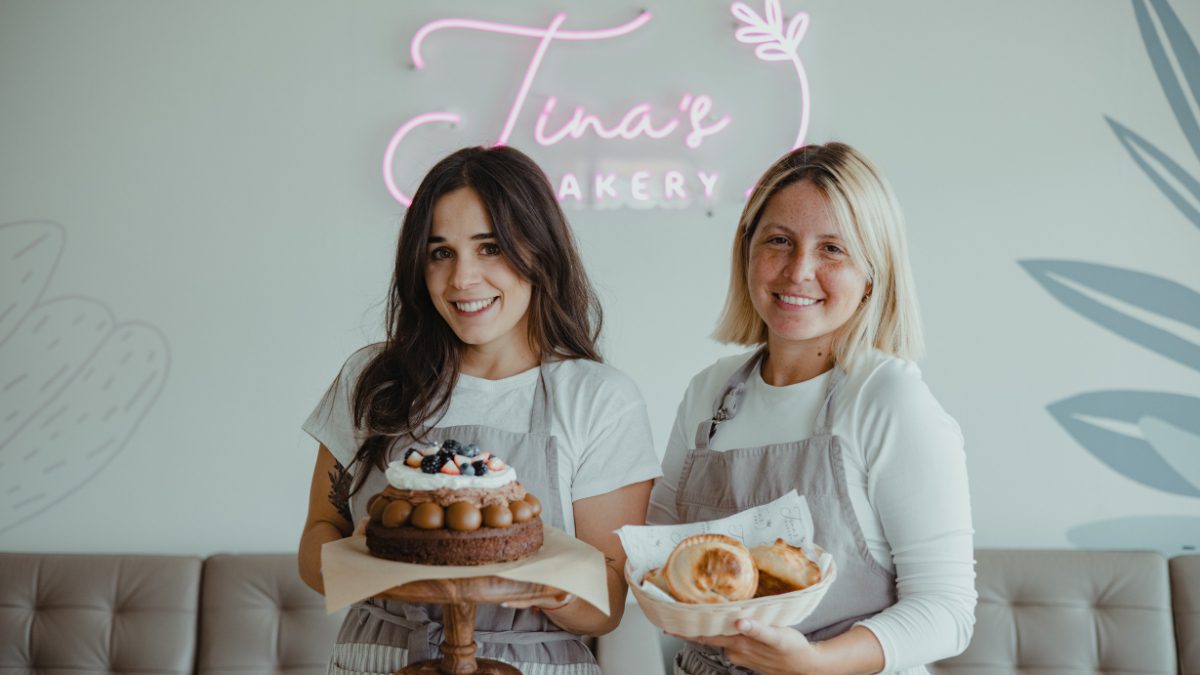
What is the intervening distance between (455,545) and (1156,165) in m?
3.10

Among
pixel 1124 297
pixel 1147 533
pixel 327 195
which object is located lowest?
pixel 1147 533

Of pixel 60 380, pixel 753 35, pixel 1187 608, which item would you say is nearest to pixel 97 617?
pixel 60 380

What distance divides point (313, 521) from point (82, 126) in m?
2.25

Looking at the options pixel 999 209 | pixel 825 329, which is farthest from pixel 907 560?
pixel 999 209

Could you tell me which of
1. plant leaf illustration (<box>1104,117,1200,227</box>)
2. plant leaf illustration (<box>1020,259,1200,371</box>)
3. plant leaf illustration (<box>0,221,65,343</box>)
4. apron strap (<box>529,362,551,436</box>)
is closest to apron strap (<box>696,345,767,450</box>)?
apron strap (<box>529,362,551,436</box>)

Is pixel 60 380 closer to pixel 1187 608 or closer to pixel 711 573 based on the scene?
pixel 711 573

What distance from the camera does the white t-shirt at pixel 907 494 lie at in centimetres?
164

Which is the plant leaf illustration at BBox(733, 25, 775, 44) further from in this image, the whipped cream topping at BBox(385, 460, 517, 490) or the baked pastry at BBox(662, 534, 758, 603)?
the baked pastry at BBox(662, 534, 758, 603)

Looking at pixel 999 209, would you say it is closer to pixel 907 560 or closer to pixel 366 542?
pixel 907 560

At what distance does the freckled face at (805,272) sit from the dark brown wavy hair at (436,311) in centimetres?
42

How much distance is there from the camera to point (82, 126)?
3564 mm

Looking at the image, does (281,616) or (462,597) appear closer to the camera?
(462,597)

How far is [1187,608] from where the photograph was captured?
3262 millimetres

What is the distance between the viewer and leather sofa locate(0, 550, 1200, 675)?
3.26m
